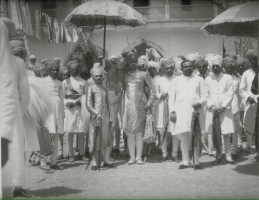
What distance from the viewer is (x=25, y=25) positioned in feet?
28.5

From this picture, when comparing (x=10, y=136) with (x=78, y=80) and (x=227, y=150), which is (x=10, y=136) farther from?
(x=227, y=150)

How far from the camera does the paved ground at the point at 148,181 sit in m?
6.28

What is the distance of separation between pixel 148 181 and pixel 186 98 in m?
1.75

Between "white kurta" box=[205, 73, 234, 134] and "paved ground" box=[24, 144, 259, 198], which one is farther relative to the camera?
"white kurta" box=[205, 73, 234, 134]

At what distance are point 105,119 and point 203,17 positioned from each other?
2596mm

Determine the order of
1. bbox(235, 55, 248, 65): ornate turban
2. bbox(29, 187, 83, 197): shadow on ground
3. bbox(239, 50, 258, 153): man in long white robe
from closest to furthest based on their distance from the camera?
bbox(29, 187, 83, 197): shadow on ground → bbox(239, 50, 258, 153): man in long white robe → bbox(235, 55, 248, 65): ornate turban

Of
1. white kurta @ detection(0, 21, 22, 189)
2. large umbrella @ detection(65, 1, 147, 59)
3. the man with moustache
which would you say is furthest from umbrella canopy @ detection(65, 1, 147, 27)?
white kurta @ detection(0, 21, 22, 189)

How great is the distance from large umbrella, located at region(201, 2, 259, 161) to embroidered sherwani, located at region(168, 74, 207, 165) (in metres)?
0.98

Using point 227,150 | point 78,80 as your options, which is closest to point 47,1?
point 78,80

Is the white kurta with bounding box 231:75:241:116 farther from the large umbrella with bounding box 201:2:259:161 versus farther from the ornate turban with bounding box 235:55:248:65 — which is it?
the large umbrella with bounding box 201:2:259:161

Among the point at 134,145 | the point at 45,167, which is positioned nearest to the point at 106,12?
the point at 134,145

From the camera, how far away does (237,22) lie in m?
8.70

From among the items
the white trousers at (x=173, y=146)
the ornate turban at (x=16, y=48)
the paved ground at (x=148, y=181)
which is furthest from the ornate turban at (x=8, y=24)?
the white trousers at (x=173, y=146)

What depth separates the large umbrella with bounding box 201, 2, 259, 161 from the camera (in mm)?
7500
